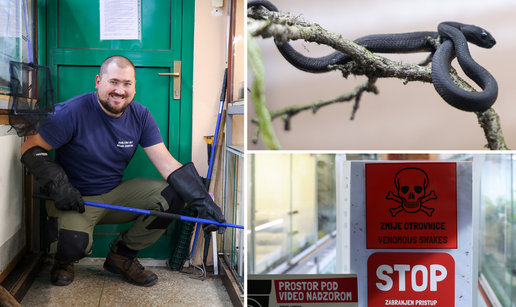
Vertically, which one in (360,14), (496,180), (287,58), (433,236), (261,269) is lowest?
(261,269)

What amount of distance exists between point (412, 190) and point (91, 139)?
154cm

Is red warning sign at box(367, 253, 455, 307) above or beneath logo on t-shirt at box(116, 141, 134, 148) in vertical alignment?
beneath

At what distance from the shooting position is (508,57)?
1.03 m

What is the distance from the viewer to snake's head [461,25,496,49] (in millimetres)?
1027

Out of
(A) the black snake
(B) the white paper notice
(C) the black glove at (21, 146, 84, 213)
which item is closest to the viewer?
(A) the black snake

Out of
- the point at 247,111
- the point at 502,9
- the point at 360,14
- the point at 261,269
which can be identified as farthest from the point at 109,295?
the point at 502,9

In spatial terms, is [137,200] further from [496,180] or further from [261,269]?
[496,180]

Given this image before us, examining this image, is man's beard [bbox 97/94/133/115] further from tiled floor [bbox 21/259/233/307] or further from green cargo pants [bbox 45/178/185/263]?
tiled floor [bbox 21/259/233/307]

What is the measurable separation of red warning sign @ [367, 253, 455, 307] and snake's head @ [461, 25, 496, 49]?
62cm

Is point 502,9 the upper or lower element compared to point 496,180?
upper

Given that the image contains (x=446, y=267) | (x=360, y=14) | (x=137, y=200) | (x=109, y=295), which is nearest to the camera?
(x=360, y=14)

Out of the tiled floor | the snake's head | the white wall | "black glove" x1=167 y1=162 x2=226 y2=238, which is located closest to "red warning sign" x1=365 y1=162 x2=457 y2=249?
the snake's head

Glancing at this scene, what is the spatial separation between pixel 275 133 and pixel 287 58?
0.21m

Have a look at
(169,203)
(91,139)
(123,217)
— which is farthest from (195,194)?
(91,139)
